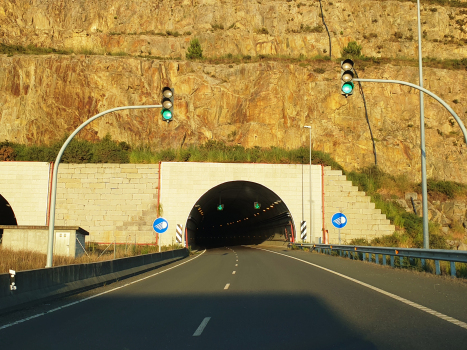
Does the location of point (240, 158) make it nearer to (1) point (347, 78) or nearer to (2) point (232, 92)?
(2) point (232, 92)

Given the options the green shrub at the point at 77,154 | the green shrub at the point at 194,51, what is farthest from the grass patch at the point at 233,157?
the green shrub at the point at 194,51

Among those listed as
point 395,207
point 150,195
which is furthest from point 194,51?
point 395,207

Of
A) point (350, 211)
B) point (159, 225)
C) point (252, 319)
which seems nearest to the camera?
point (252, 319)

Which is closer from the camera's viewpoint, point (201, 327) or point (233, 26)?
point (201, 327)

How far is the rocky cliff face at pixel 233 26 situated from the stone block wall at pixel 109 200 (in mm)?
33842

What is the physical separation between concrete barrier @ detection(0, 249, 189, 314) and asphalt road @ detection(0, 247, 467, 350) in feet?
1.23

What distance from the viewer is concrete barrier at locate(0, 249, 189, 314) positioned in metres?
10.4

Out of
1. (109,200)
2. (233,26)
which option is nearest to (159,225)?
(109,200)

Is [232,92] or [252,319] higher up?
[232,92]

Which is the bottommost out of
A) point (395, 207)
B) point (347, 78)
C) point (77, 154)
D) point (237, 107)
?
point (395, 207)

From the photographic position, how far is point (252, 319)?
9180 millimetres

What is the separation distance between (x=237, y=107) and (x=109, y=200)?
82.2 ft

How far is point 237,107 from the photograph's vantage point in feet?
204

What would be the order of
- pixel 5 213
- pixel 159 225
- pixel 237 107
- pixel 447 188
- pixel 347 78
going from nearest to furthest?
1. pixel 347 78
2. pixel 159 225
3. pixel 5 213
4. pixel 447 188
5. pixel 237 107
